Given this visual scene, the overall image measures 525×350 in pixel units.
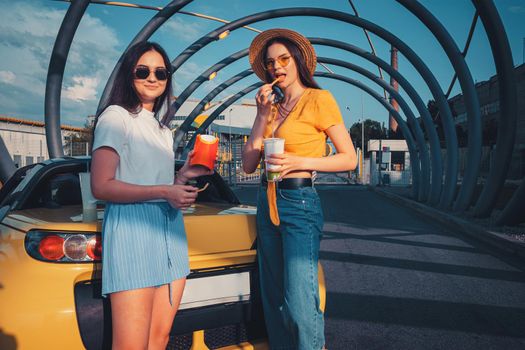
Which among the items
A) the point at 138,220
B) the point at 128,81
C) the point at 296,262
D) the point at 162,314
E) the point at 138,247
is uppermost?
the point at 128,81

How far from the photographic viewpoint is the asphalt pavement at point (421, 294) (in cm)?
315

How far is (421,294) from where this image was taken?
425 centimetres

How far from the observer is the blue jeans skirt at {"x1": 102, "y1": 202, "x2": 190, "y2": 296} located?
1.59 meters

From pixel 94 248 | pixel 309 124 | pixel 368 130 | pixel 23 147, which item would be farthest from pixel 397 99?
pixel 368 130

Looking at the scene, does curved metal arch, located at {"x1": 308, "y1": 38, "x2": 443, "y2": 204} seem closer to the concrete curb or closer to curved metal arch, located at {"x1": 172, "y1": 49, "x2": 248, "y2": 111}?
curved metal arch, located at {"x1": 172, "y1": 49, "x2": 248, "y2": 111}

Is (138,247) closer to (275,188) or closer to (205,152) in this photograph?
(205,152)

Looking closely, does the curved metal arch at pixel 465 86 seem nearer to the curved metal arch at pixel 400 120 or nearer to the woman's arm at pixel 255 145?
the curved metal arch at pixel 400 120

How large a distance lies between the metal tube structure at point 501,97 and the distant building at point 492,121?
1862cm

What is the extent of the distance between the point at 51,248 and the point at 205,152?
2.76ft

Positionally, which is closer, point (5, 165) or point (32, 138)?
point (5, 165)

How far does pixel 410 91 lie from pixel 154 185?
52.9 feet

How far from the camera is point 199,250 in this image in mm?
2092

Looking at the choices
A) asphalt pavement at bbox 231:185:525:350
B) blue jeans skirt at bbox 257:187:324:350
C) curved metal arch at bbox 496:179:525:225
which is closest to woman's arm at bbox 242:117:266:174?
blue jeans skirt at bbox 257:187:324:350

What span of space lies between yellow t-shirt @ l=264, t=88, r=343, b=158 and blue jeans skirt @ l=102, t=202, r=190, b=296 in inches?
27.6
